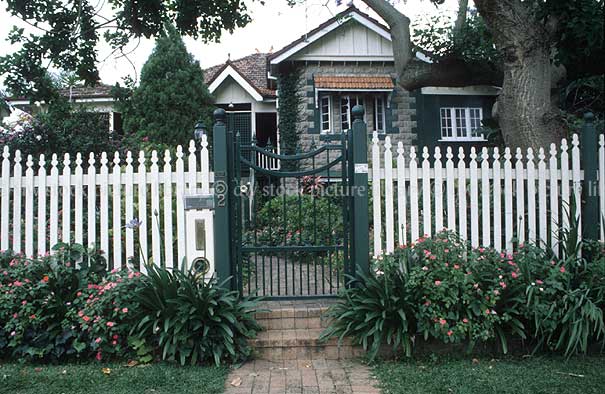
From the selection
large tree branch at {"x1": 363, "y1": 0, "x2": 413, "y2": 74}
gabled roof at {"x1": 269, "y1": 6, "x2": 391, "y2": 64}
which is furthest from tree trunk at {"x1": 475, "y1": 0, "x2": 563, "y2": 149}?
gabled roof at {"x1": 269, "y1": 6, "x2": 391, "y2": 64}

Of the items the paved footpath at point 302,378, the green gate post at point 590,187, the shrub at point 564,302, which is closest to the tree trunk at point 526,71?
the green gate post at point 590,187

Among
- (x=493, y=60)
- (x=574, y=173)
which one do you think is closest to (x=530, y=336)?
(x=574, y=173)

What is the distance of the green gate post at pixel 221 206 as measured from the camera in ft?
16.3

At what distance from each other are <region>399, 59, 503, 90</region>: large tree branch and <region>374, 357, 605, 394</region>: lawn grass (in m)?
5.15

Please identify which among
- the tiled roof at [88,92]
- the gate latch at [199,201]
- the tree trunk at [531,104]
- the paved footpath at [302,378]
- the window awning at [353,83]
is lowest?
the paved footpath at [302,378]

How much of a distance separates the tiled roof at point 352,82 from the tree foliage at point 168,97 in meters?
3.64

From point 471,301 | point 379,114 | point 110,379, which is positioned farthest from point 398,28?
point 110,379

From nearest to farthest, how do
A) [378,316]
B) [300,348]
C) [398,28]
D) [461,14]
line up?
[378,316] → [300,348] → [398,28] → [461,14]

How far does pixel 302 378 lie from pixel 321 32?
11.9 metres

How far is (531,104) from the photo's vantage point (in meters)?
6.42

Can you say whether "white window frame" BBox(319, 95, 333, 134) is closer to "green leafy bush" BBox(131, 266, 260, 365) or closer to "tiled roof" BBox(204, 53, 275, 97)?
"tiled roof" BBox(204, 53, 275, 97)

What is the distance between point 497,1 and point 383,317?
14.6 ft

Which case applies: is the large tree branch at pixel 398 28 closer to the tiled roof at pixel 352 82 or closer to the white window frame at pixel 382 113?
the tiled roof at pixel 352 82

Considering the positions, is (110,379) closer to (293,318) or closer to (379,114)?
(293,318)
